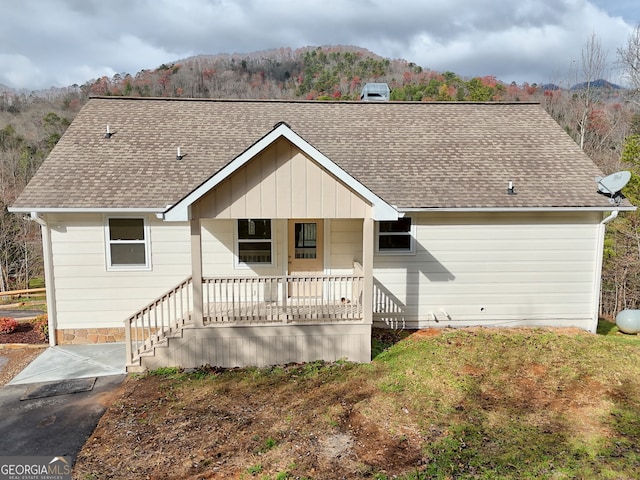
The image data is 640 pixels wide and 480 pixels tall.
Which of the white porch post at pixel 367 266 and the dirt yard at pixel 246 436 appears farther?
the white porch post at pixel 367 266

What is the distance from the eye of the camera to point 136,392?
7.04m

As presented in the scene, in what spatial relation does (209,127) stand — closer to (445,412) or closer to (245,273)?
(245,273)

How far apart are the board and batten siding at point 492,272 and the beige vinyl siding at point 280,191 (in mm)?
2926

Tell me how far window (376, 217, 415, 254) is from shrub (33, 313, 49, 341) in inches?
A: 346

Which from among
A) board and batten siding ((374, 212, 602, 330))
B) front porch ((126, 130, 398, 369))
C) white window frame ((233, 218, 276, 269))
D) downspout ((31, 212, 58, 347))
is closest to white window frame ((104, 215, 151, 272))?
downspout ((31, 212, 58, 347))

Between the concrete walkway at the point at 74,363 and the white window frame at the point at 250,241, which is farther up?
the white window frame at the point at 250,241

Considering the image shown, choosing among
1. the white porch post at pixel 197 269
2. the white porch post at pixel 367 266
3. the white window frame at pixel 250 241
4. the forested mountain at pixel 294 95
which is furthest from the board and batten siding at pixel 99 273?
the forested mountain at pixel 294 95

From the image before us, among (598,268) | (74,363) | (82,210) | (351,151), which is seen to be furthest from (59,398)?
(598,268)

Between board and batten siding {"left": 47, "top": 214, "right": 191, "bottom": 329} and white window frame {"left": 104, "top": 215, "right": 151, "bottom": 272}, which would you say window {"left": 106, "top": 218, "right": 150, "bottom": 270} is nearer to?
white window frame {"left": 104, "top": 215, "right": 151, "bottom": 272}

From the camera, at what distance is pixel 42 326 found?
1042cm

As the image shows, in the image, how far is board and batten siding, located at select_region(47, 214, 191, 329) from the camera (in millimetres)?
9258

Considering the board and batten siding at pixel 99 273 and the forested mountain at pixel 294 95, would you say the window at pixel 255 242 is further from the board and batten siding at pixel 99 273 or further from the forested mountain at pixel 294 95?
the forested mountain at pixel 294 95

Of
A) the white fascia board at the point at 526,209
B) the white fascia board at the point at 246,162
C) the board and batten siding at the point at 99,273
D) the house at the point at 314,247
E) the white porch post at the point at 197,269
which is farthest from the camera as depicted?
the white fascia board at the point at 526,209

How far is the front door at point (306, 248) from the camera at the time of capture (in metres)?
10.1
